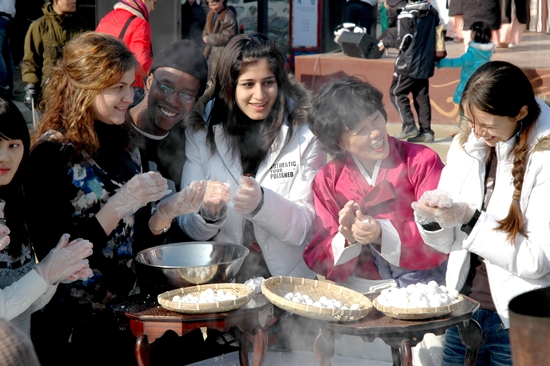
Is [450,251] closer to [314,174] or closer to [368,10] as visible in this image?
[314,174]

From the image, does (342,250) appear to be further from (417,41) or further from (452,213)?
(417,41)

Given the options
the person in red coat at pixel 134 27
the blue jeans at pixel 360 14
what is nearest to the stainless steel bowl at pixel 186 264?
the person in red coat at pixel 134 27

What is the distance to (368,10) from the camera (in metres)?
10.8

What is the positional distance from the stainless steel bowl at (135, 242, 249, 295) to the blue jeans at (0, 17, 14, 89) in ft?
19.7

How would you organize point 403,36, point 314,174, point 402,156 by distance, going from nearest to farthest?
point 402,156 → point 314,174 → point 403,36

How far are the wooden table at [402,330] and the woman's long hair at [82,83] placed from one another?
1.17 metres

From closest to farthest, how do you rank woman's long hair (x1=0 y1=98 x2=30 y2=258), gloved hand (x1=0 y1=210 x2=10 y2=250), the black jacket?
gloved hand (x1=0 y1=210 x2=10 y2=250)
woman's long hair (x1=0 y1=98 x2=30 y2=258)
the black jacket

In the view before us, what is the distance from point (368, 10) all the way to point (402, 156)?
8229 millimetres

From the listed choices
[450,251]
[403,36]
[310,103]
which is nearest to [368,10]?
[403,36]

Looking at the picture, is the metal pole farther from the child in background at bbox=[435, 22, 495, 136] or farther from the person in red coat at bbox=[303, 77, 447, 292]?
the person in red coat at bbox=[303, 77, 447, 292]

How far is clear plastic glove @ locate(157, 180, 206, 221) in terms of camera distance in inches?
115

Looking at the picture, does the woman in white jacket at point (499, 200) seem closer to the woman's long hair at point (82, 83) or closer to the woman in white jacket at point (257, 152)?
the woman in white jacket at point (257, 152)

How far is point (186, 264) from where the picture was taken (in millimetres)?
3018

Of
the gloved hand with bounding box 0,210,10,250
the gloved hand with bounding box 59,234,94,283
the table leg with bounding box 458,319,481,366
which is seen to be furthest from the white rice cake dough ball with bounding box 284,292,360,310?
the gloved hand with bounding box 0,210,10,250
